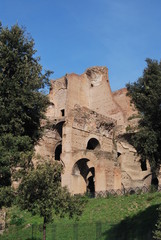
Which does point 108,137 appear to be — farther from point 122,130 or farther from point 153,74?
point 153,74

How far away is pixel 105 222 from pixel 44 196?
549cm

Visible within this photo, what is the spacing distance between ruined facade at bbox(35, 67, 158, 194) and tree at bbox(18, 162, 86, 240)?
5.65 metres

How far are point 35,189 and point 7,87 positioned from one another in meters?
4.95

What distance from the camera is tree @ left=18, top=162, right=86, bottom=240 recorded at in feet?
40.0

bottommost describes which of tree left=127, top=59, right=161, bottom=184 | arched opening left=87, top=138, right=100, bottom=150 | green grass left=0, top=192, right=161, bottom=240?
green grass left=0, top=192, right=161, bottom=240

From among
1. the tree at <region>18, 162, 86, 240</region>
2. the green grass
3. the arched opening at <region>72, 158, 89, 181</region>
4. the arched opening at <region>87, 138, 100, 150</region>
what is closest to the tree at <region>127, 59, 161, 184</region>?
the green grass

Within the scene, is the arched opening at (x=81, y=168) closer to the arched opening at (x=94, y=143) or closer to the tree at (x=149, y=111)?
the arched opening at (x=94, y=143)

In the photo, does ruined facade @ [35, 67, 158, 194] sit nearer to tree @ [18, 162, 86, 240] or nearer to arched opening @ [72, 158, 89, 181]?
arched opening @ [72, 158, 89, 181]

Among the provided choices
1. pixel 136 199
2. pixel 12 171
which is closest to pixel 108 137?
pixel 136 199

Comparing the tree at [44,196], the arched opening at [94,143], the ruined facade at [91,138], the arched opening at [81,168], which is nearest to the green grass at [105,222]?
the tree at [44,196]

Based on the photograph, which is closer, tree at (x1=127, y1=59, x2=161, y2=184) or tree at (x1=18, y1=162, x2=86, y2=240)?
tree at (x1=18, y1=162, x2=86, y2=240)

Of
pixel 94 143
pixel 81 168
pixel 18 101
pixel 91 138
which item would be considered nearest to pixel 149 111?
pixel 18 101

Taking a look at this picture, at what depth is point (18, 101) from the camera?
14.8m

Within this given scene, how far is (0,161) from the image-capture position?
43.1 feet
